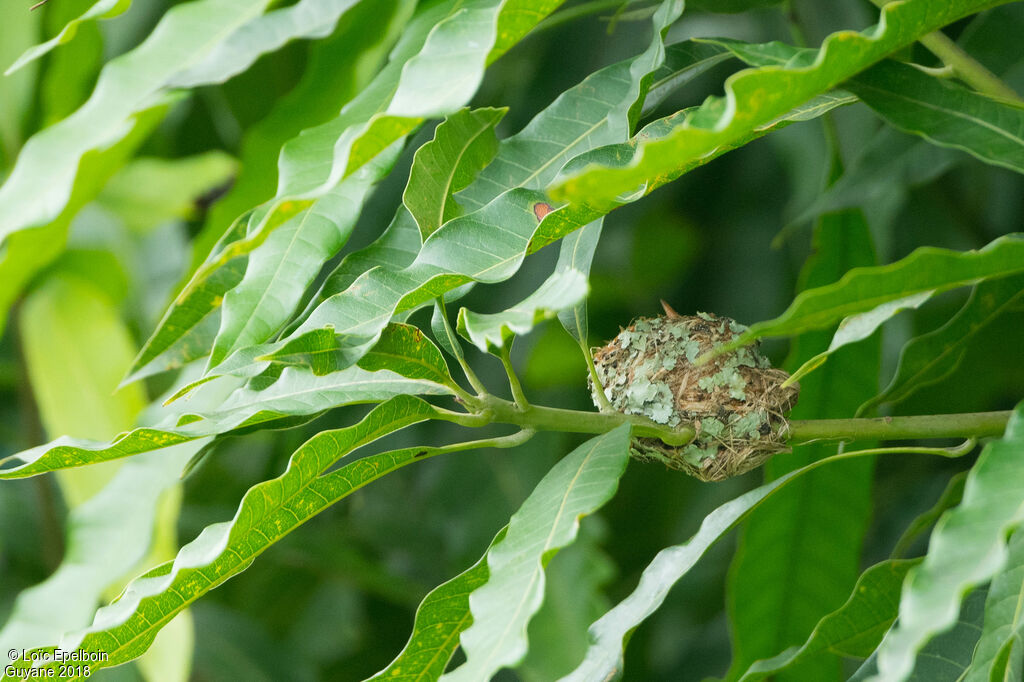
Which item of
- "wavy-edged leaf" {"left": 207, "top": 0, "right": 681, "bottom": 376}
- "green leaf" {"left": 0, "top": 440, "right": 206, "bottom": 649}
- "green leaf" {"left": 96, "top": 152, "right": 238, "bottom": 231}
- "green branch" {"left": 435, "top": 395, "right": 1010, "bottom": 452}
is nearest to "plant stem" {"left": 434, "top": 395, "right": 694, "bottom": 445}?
"green branch" {"left": 435, "top": 395, "right": 1010, "bottom": 452}

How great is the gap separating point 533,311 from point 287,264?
0.87 ft

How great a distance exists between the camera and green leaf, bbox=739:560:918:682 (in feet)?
2.36

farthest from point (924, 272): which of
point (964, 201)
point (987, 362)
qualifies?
point (964, 201)

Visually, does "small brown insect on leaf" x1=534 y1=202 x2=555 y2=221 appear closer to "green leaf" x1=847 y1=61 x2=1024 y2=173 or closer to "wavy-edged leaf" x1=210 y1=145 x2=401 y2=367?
"wavy-edged leaf" x1=210 y1=145 x2=401 y2=367

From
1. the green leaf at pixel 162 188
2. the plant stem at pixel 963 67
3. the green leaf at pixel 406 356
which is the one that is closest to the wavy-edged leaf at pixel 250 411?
the green leaf at pixel 406 356

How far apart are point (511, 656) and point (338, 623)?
155 centimetres

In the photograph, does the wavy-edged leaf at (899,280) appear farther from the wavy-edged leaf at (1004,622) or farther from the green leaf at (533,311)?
the wavy-edged leaf at (1004,622)

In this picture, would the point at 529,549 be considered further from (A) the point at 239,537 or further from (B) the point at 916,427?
(B) the point at 916,427

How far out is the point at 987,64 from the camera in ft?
3.32

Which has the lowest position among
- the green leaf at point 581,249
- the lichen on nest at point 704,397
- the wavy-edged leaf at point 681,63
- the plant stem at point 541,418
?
the lichen on nest at point 704,397

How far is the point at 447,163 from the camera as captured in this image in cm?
71

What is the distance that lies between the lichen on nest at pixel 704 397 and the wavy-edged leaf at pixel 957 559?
28cm

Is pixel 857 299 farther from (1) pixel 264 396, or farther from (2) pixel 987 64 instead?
(2) pixel 987 64

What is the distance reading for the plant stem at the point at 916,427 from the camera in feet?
2.16
